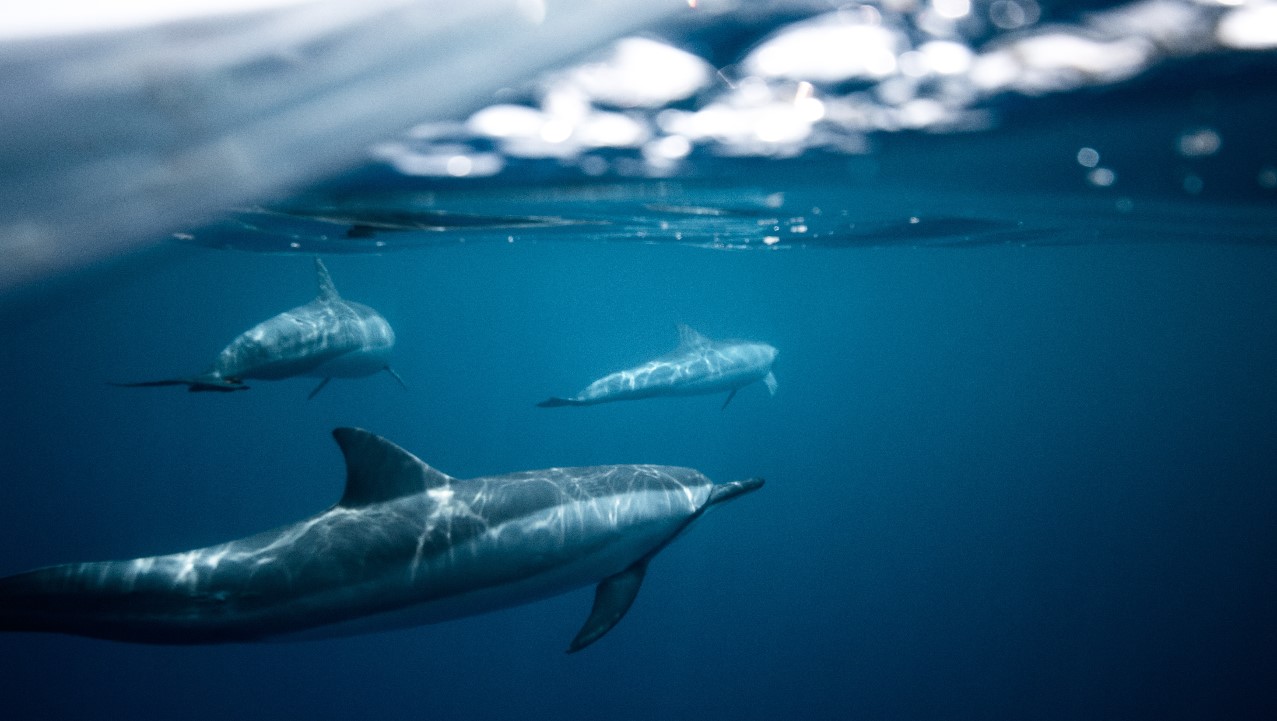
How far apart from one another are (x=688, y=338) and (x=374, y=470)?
11.7 meters

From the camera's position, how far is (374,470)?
5953 millimetres

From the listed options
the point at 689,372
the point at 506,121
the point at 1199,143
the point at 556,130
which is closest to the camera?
the point at 506,121

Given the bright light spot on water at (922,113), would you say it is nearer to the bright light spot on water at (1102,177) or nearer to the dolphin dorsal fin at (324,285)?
the bright light spot on water at (1102,177)

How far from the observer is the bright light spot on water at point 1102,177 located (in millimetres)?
10852

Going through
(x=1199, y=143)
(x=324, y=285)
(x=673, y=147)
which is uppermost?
(x=673, y=147)

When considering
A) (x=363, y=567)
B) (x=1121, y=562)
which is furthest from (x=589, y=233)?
(x=1121, y=562)

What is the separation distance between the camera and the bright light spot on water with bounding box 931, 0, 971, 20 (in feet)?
16.2

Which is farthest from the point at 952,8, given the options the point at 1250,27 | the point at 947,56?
the point at 1250,27

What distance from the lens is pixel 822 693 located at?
22.2m

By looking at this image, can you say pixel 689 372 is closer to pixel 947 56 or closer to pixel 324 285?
pixel 324 285

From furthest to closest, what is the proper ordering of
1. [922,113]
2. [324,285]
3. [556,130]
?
1. [324,285]
2. [556,130]
3. [922,113]

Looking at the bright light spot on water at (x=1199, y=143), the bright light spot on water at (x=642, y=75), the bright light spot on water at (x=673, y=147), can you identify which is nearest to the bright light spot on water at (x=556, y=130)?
the bright light spot on water at (x=642, y=75)

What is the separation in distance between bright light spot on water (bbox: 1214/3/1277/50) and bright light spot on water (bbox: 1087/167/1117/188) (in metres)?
5.15

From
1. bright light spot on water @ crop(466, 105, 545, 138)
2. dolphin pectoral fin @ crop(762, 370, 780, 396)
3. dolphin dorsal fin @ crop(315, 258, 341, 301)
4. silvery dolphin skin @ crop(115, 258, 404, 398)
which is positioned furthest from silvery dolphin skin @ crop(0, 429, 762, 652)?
dolphin pectoral fin @ crop(762, 370, 780, 396)
